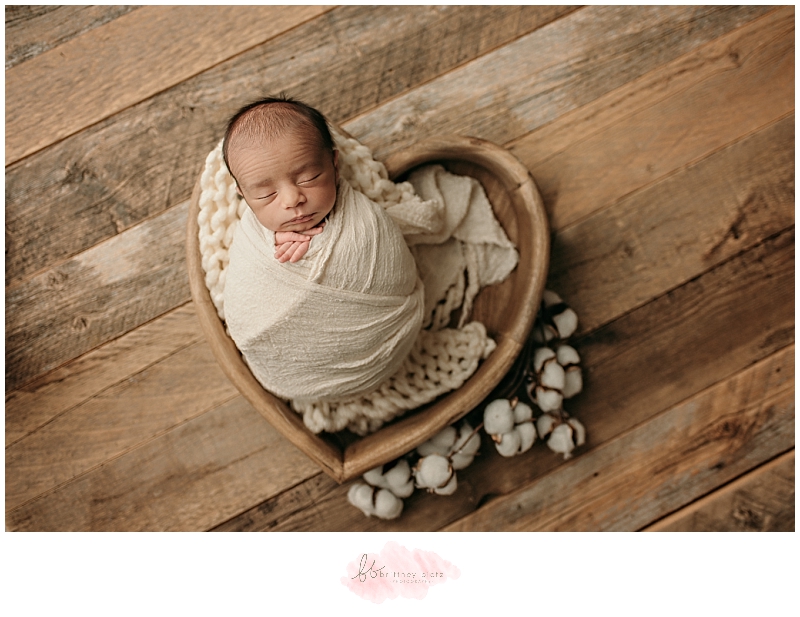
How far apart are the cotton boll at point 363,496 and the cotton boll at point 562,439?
313 millimetres

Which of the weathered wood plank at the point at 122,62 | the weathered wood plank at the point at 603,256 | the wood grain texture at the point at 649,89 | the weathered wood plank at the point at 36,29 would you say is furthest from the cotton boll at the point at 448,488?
the weathered wood plank at the point at 36,29

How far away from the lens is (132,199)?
0.91 metres

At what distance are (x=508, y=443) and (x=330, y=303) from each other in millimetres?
384

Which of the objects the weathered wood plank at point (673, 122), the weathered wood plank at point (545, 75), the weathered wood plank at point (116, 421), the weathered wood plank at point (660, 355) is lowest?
the weathered wood plank at point (660, 355)

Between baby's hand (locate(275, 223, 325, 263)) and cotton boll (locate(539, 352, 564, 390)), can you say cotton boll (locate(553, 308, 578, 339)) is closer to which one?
cotton boll (locate(539, 352, 564, 390))

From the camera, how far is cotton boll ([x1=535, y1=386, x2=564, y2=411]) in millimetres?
818

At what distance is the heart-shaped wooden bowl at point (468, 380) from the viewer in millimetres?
730

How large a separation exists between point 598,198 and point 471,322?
0.32 metres

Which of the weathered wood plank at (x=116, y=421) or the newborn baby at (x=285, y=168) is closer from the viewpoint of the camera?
the newborn baby at (x=285, y=168)
